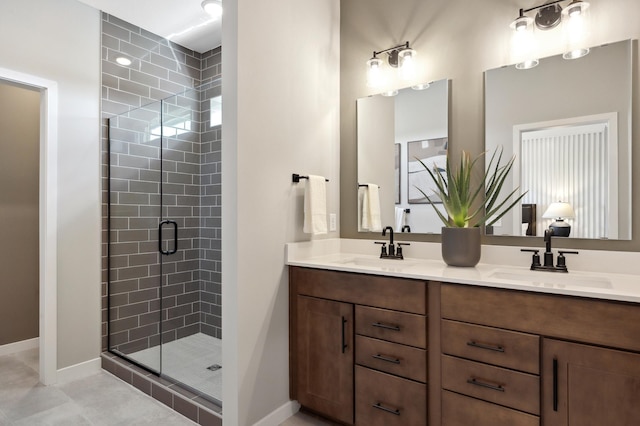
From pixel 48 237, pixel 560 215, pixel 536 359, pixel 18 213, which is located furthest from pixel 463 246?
pixel 18 213

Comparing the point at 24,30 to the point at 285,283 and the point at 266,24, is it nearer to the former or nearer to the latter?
the point at 266,24

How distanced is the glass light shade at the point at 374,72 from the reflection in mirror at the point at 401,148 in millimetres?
97

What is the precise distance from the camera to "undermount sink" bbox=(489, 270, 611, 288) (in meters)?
1.48

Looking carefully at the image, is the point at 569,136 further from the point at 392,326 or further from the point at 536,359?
the point at 392,326

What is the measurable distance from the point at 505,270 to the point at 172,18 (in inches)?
125

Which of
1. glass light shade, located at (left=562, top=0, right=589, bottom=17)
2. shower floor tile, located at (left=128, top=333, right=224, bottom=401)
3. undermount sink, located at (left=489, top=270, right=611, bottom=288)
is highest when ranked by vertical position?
glass light shade, located at (left=562, top=0, right=589, bottom=17)

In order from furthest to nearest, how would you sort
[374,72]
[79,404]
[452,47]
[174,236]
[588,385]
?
[174,236] → [374,72] → [79,404] → [452,47] → [588,385]

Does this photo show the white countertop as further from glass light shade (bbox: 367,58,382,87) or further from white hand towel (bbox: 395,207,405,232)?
glass light shade (bbox: 367,58,382,87)

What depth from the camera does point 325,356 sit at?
75.4 inches

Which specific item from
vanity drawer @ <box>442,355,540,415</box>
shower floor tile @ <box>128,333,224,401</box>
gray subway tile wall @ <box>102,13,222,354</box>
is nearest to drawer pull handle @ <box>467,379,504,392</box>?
vanity drawer @ <box>442,355,540,415</box>

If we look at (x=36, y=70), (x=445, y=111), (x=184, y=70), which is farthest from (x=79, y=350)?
(x=445, y=111)

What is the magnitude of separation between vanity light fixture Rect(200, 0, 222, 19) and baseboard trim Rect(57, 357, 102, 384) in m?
2.94

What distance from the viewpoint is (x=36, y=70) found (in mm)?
2486

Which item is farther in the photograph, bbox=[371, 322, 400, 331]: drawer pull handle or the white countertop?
bbox=[371, 322, 400, 331]: drawer pull handle
